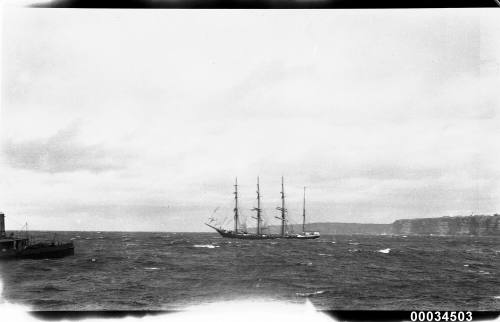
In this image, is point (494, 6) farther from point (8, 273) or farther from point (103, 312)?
point (8, 273)

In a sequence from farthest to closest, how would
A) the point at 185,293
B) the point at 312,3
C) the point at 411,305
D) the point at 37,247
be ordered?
1. the point at 37,247
2. the point at 185,293
3. the point at 411,305
4. the point at 312,3

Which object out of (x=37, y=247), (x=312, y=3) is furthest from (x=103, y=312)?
(x=37, y=247)

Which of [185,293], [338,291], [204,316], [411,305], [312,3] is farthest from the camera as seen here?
[338,291]

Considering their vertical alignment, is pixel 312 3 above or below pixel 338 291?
above

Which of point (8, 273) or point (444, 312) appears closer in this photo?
point (444, 312)

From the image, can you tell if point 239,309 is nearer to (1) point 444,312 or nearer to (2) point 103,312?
(2) point 103,312

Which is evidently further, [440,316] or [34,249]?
[34,249]

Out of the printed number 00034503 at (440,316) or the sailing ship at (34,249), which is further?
the sailing ship at (34,249)

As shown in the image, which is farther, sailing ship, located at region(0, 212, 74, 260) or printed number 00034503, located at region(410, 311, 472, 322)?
sailing ship, located at region(0, 212, 74, 260)

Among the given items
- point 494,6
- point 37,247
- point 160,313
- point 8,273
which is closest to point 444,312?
point 160,313

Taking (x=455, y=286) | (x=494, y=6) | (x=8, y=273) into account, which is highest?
(x=494, y=6)
